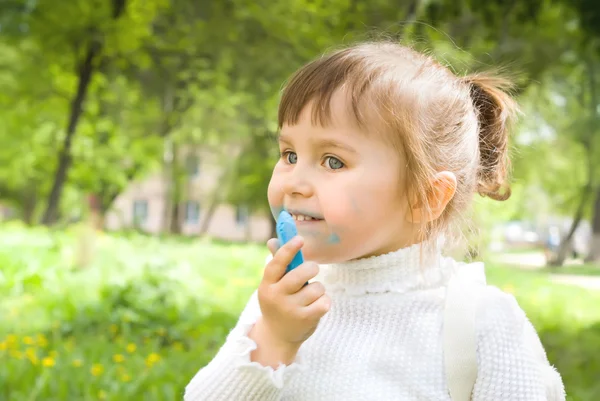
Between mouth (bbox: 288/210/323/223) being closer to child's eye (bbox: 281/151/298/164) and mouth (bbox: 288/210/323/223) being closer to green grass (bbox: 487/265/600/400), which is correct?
child's eye (bbox: 281/151/298/164)

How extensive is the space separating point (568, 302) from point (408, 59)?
6331 mm

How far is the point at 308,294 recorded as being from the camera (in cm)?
129

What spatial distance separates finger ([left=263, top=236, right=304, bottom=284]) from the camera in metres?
1.26

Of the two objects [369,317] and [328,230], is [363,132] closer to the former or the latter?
[328,230]

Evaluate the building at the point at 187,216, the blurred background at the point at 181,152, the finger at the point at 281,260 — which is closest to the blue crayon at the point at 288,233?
the finger at the point at 281,260

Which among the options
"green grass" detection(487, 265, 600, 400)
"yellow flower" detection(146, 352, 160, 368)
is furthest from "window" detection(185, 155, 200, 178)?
"yellow flower" detection(146, 352, 160, 368)

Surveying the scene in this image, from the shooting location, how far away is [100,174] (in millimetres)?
18484

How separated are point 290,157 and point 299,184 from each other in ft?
0.38

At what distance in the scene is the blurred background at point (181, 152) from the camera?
3883 millimetres

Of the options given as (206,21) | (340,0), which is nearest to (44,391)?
(340,0)

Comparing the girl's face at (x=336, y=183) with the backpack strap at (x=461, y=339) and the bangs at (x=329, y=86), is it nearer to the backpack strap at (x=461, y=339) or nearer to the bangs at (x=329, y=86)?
the bangs at (x=329, y=86)

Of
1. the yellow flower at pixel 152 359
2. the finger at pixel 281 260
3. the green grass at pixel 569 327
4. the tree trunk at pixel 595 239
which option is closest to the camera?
the finger at pixel 281 260

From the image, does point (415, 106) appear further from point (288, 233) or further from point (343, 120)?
point (288, 233)

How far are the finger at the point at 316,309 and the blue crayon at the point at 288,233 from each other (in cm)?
8
